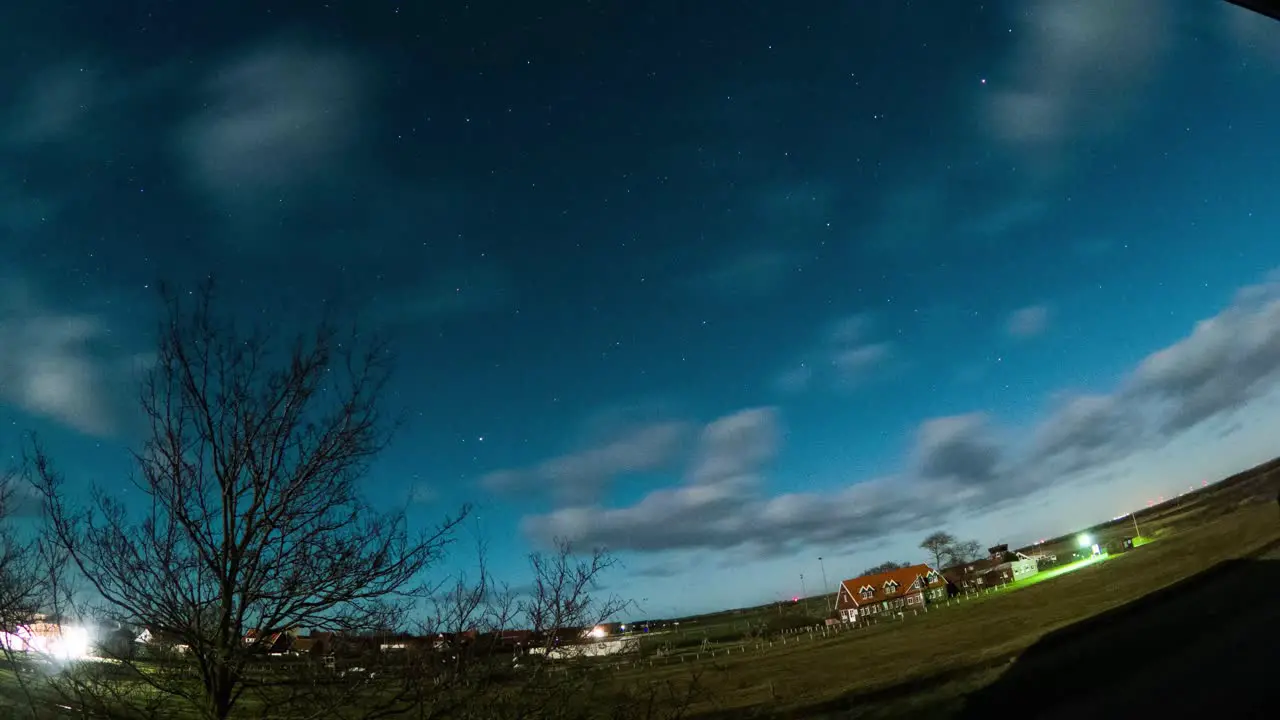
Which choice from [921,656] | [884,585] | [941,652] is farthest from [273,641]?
[884,585]

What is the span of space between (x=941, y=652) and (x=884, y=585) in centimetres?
7714

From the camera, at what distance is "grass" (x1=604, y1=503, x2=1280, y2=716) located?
21656 millimetres

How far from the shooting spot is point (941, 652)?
33625 mm

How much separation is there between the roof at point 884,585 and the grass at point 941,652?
155 feet

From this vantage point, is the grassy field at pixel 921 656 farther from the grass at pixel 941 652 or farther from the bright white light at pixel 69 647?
the bright white light at pixel 69 647

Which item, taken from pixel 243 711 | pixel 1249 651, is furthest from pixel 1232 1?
pixel 1249 651

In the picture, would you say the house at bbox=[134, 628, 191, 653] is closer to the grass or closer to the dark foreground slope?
the grass

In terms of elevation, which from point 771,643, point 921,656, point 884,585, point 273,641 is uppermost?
point 273,641

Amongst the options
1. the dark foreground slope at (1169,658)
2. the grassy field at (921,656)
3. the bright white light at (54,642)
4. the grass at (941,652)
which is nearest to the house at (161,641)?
the bright white light at (54,642)

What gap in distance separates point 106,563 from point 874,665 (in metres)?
39.1

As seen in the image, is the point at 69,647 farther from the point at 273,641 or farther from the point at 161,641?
the point at 273,641

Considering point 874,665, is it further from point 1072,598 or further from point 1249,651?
point 1249,651

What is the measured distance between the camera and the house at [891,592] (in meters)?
95.2

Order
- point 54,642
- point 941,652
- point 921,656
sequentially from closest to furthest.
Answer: point 54,642 → point 941,652 → point 921,656
